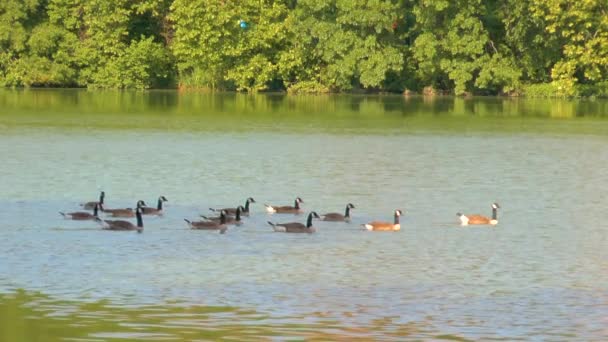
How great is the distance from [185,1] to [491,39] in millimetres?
18201

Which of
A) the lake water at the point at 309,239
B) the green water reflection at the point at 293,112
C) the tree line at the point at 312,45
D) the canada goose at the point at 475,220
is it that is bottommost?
the green water reflection at the point at 293,112

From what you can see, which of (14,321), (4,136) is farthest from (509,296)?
(4,136)

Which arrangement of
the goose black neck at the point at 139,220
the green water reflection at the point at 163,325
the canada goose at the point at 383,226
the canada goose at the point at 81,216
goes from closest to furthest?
the green water reflection at the point at 163,325 < the goose black neck at the point at 139,220 < the canada goose at the point at 383,226 < the canada goose at the point at 81,216

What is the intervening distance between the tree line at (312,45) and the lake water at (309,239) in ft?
82.0

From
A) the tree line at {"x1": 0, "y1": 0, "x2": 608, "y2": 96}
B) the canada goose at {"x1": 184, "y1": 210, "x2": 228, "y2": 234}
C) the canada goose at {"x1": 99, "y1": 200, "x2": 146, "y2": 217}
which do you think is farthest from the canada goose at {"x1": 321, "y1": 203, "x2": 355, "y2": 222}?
the tree line at {"x1": 0, "y1": 0, "x2": 608, "y2": 96}

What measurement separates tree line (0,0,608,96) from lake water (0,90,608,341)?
82.0 ft

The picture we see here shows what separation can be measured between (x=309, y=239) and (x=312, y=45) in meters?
A: 61.3

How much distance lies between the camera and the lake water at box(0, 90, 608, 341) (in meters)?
19.3

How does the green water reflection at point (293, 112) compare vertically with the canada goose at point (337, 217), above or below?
below

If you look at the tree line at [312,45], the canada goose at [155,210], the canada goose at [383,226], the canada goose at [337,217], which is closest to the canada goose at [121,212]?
the canada goose at [155,210]

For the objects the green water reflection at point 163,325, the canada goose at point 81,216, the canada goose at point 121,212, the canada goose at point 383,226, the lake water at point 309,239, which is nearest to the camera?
the green water reflection at point 163,325

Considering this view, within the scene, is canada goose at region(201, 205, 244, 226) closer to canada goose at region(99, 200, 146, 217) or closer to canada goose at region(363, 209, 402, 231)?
canada goose at region(99, 200, 146, 217)

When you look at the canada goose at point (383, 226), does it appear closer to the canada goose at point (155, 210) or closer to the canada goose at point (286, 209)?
the canada goose at point (286, 209)

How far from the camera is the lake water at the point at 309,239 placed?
1931 centimetres
